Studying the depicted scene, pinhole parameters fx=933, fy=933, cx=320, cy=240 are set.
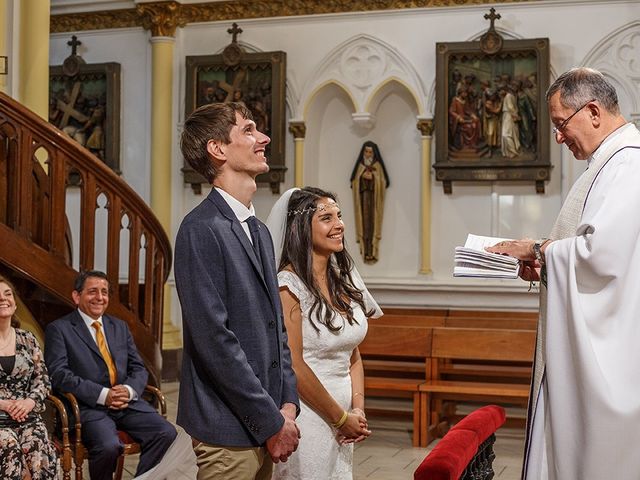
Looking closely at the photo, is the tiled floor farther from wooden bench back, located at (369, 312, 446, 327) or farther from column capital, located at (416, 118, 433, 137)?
column capital, located at (416, 118, 433, 137)

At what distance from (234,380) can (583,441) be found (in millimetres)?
1109

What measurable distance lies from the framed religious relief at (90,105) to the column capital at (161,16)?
72 centimetres

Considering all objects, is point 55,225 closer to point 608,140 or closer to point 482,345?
point 608,140

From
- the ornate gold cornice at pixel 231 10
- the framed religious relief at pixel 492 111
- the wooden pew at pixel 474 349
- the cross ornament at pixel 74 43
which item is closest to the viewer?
the wooden pew at pixel 474 349

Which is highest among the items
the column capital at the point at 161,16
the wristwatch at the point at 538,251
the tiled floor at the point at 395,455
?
the column capital at the point at 161,16

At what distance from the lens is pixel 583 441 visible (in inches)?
115

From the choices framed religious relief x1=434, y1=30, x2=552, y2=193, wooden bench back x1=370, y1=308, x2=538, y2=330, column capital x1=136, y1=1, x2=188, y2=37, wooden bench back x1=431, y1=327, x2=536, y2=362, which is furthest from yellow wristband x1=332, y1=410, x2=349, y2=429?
column capital x1=136, y1=1, x2=188, y2=37

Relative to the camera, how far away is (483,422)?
3031 millimetres

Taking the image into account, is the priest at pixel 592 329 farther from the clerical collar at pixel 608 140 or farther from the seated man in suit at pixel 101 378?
the seated man in suit at pixel 101 378

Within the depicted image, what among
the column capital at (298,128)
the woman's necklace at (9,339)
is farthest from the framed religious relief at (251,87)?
the woman's necklace at (9,339)

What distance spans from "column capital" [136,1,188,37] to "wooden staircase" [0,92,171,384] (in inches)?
227

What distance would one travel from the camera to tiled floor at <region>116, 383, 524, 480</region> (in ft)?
21.9

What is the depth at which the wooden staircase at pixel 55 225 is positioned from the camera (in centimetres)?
570

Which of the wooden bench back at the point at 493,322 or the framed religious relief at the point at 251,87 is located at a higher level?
the framed religious relief at the point at 251,87
